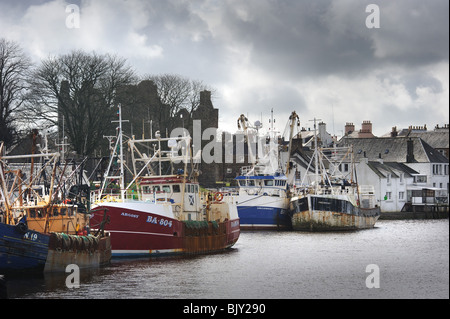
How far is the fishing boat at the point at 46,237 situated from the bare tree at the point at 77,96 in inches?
1350

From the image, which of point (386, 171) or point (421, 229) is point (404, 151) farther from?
point (421, 229)

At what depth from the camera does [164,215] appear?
46.5m

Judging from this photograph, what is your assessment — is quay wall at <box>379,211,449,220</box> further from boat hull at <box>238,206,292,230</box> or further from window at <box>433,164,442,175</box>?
boat hull at <box>238,206,292,230</box>

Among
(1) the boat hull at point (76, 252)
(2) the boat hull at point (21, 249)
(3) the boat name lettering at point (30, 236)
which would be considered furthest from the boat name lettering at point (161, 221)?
(3) the boat name lettering at point (30, 236)

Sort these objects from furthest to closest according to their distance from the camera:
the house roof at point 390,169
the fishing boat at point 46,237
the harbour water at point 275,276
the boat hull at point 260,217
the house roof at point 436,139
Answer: the house roof at point 436,139 < the house roof at point 390,169 < the boat hull at point 260,217 < the fishing boat at point 46,237 < the harbour water at point 275,276

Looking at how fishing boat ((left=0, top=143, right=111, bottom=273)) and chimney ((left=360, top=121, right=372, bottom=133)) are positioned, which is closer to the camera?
fishing boat ((left=0, top=143, right=111, bottom=273))

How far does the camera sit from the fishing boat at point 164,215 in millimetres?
45250

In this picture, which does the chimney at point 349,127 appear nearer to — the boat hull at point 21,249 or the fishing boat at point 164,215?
the fishing boat at point 164,215

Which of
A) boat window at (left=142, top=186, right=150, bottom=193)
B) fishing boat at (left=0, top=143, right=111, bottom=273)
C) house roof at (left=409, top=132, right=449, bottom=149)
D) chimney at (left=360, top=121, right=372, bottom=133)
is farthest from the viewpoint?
chimney at (left=360, top=121, right=372, bottom=133)

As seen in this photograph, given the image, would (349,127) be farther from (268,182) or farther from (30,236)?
(30,236)

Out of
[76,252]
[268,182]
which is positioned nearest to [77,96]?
[268,182]

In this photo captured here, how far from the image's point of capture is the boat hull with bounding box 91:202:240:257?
148ft

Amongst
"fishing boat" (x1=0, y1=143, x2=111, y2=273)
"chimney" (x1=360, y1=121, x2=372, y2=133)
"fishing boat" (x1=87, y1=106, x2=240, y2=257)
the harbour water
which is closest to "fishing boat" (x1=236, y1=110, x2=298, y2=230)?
the harbour water

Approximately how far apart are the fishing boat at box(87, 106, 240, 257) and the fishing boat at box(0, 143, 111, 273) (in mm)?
1974
